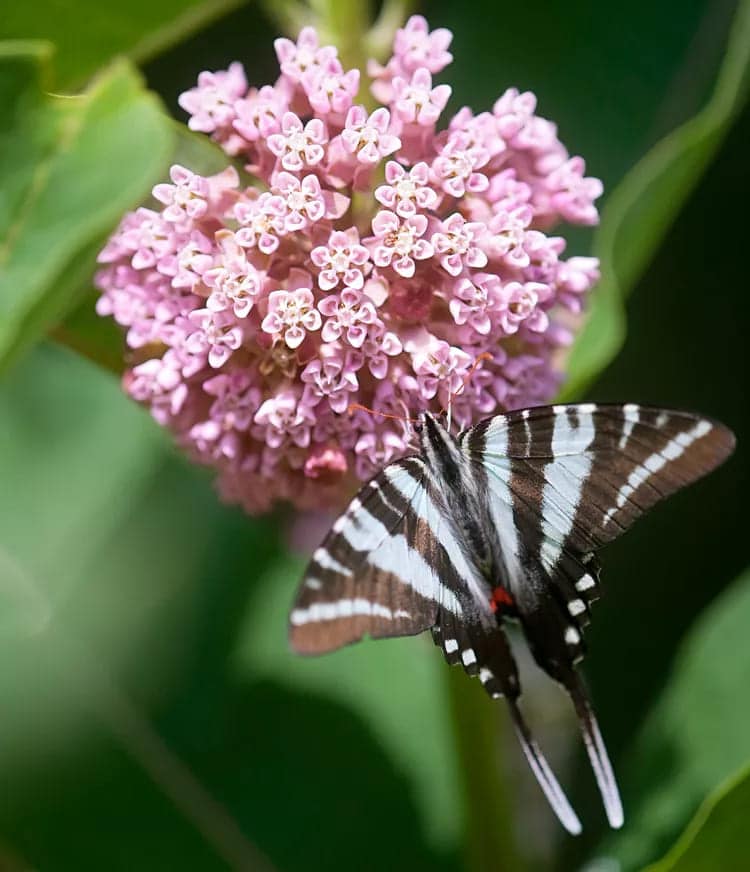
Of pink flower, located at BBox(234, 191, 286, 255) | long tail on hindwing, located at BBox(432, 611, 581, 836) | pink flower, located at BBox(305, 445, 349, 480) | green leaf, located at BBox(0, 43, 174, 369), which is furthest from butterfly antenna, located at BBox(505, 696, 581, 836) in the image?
green leaf, located at BBox(0, 43, 174, 369)

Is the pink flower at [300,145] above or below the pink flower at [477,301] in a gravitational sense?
above

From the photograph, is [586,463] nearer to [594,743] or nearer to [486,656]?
[486,656]

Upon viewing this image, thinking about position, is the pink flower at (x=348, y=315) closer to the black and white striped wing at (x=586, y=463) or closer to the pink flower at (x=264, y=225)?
the pink flower at (x=264, y=225)

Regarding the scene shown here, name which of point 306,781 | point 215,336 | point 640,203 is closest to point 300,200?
point 215,336

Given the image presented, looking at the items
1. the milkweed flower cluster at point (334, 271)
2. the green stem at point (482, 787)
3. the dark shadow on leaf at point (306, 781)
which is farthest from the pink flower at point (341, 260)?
the dark shadow on leaf at point (306, 781)

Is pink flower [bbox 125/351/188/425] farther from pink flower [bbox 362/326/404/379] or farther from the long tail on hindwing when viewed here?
the long tail on hindwing
